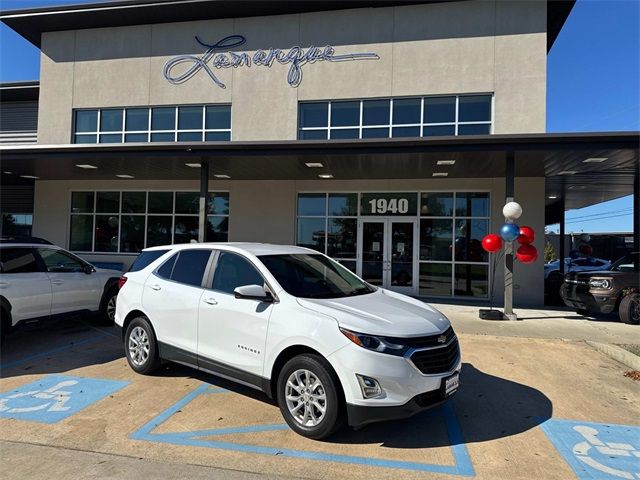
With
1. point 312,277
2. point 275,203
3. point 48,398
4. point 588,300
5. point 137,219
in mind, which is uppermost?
point 275,203

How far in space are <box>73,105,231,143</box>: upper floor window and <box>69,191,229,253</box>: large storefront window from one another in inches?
78.5

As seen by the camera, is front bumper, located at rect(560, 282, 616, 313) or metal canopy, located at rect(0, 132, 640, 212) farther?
front bumper, located at rect(560, 282, 616, 313)

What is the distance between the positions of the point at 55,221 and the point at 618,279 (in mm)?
18316

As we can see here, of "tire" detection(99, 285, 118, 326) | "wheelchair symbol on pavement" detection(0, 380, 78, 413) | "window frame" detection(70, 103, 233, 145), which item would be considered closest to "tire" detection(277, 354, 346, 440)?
"wheelchair symbol on pavement" detection(0, 380, 78, 413)

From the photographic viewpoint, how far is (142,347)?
5641mm

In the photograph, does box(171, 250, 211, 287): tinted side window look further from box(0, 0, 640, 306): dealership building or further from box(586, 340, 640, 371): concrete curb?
box(586, 340, 640, 371): concrete curb

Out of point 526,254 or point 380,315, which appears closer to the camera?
point 380,315

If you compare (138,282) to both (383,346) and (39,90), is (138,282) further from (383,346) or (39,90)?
(39,90)

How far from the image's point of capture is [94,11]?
15898mm

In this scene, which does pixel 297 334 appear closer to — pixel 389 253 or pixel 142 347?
pixel 142 347

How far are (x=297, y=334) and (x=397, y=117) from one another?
11.6 m

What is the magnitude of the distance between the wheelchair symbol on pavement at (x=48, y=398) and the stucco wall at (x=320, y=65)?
36.2ft

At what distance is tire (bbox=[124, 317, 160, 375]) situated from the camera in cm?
549

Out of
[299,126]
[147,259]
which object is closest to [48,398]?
[147,259]
